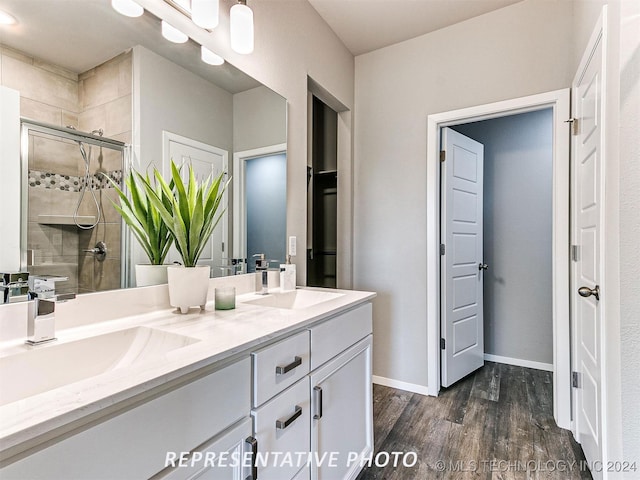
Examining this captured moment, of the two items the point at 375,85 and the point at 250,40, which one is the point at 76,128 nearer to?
the point at 250,40

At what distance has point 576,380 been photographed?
1.85m

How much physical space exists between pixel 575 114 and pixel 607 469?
1.74 metres

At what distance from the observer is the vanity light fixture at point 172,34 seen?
4.13 ft

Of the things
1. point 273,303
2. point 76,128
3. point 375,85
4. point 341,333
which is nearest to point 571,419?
point 341,333

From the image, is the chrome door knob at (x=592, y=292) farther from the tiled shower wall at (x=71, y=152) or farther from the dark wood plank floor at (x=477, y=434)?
the tiled shower wall at (x=71, y=152)

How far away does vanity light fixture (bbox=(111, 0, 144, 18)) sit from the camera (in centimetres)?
111

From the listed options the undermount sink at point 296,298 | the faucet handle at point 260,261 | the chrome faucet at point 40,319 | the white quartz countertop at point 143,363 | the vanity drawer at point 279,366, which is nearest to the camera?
the white quartz countertop at point 143,363

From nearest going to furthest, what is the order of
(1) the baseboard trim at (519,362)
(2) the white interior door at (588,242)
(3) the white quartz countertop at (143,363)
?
(3) the white quartz countertop at (143,363) < (2) the white interior door at (588,242) < (1) the baseboard trim at (519,362)

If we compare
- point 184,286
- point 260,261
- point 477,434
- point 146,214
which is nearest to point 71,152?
point 146,214

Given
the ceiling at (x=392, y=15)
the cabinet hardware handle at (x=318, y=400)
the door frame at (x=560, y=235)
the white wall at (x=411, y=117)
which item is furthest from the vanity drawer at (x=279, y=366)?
the ceiling at (x=392, y=15)

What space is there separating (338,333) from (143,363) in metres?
0.78

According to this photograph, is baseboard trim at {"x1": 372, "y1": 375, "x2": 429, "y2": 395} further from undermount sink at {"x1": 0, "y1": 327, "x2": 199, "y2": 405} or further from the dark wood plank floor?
undermount sink at {"x1": 0, "y1": 327, "x2": 199, "y2": 405}

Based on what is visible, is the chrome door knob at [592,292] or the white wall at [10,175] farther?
the chrome door knob at [592,292]

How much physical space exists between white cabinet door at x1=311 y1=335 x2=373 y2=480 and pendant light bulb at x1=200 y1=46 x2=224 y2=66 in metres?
1.36
